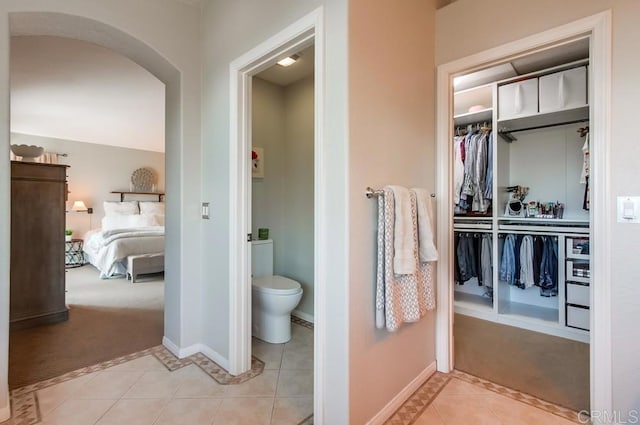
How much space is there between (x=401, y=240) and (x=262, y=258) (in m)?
1.67

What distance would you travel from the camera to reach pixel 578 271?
8.64ft

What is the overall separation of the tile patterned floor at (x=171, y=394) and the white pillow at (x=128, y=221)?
14.8 ft

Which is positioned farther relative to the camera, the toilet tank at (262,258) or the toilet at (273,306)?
the toilet tank at (262,258)

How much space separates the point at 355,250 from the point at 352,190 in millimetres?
276

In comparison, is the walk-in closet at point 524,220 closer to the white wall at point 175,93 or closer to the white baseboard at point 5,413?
the white wall at point 175,93

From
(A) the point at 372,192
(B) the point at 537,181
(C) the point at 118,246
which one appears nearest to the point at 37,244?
(C) the point at 118,246

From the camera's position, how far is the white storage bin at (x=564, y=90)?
2555 millimetres

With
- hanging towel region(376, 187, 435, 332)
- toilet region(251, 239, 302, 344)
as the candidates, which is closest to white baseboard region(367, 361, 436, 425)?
hanging towel region(376, 187, 435, 332)

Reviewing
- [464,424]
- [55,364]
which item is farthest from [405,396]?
[55,364]

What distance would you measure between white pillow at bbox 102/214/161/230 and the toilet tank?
170 inches

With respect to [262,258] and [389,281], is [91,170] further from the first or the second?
[389,281]

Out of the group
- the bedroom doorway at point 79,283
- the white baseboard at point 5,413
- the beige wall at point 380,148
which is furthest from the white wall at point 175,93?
the beige wall at point 380,148

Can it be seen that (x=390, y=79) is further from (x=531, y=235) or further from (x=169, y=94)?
(x=531, y=235)

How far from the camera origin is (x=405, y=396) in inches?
70.6
